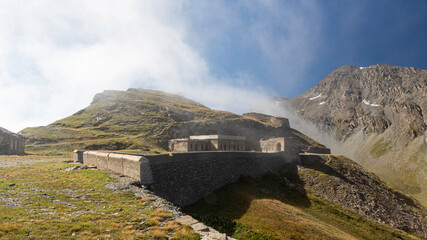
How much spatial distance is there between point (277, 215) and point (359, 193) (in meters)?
25.5

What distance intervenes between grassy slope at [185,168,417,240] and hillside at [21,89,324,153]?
126ft

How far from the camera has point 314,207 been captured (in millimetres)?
35500

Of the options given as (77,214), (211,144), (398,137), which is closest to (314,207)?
(77,214)

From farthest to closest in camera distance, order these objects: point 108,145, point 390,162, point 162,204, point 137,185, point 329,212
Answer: point 390,162, point 108,145, point 329,212, point 137,185, point 162,204

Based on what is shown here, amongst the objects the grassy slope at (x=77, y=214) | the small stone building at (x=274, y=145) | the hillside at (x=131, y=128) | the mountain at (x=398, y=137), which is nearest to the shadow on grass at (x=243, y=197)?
the small stone building at (x=274, y=145)

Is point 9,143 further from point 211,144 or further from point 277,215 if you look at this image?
point 277,215

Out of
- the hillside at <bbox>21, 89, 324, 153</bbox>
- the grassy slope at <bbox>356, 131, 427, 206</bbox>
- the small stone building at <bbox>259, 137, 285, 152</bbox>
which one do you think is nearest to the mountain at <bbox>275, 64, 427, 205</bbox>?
the grassy slope at <bbox>356, 131, 427, 206</bbox>

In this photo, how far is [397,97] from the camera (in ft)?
603

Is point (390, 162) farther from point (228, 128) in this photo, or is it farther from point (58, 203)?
point (58, 203)

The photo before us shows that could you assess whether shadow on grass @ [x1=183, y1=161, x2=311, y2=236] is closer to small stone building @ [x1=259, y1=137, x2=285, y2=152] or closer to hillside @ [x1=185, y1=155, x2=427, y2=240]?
hillside @ [x1=185, y1=155, x2=427, y2=240]

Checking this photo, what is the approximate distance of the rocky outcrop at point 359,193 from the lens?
38250 millimetres

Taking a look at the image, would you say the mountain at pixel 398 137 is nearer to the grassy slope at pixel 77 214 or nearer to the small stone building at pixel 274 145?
the small stone building at pixel 274 145

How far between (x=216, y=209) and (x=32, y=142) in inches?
3296

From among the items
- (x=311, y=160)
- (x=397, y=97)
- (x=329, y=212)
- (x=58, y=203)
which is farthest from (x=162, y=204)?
(x=397, y=97)
